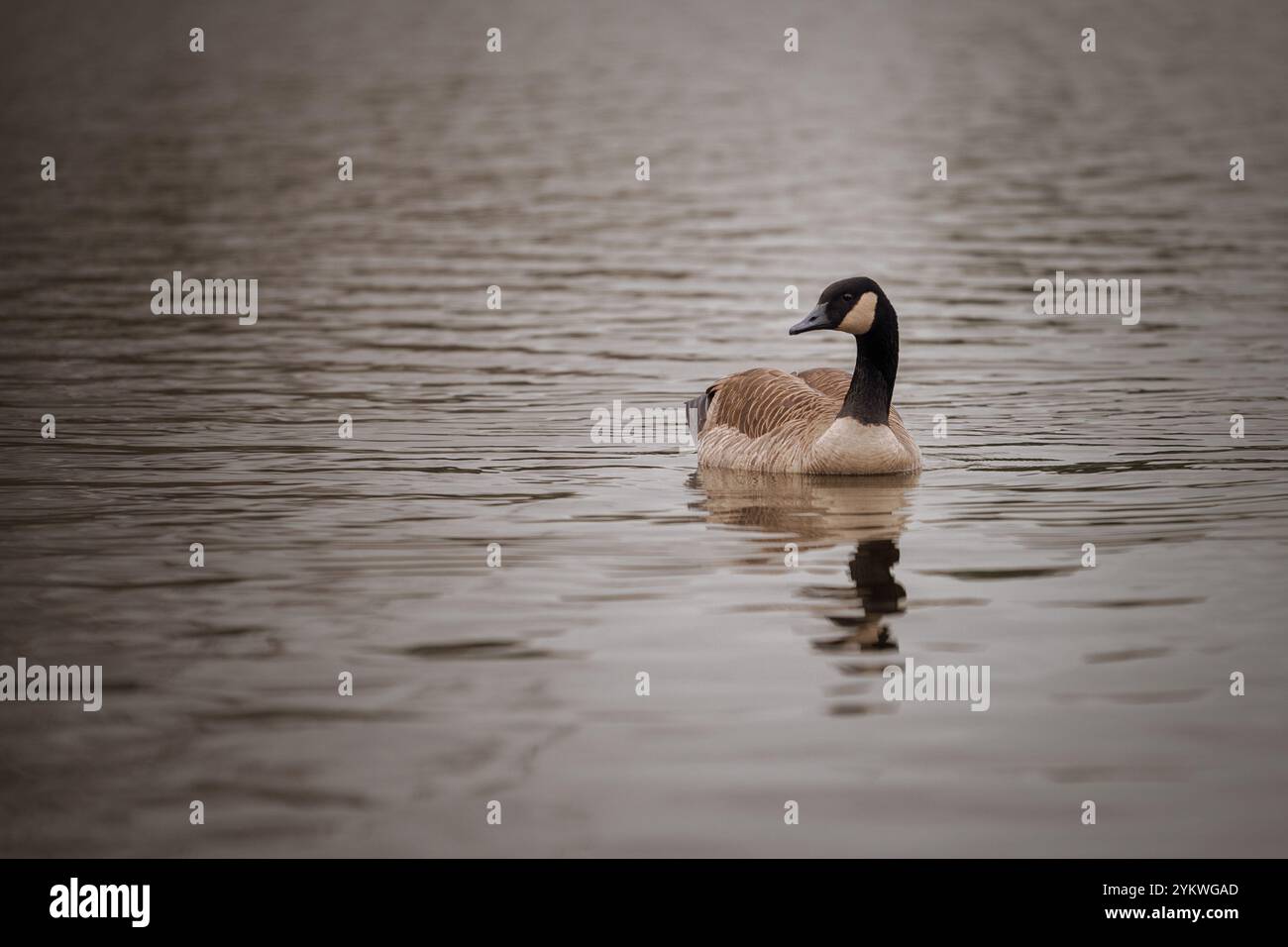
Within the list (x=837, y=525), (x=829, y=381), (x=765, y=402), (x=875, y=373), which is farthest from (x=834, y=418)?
(x=837, y=525)

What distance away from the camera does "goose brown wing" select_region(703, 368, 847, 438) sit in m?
18.9

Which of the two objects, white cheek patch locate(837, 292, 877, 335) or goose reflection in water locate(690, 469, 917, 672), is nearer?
A: goose reflection in water locate(690, 469, 917, 672)

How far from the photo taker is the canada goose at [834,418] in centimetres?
1803

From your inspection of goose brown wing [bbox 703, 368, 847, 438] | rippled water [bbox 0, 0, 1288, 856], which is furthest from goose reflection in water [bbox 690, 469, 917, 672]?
goose brown wing [bbox 703, 368, 847, 438]

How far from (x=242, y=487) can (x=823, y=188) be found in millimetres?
33851

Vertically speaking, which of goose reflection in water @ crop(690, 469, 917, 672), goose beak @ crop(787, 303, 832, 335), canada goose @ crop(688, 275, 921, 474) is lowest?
goose reflection in water @ crop(690, 469, 917, 672)

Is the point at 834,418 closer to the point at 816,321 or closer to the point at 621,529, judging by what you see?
the point at 816,321

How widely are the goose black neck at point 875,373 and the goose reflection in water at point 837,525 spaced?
24.3 inches

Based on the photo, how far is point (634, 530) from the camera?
52.0 ft

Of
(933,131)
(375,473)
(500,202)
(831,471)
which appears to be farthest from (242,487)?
(933,131)

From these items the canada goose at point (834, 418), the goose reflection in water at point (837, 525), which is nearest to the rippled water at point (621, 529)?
the goose reflection in water at point (837, 525)

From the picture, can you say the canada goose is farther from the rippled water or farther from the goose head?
the rippled water

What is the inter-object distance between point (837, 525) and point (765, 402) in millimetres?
3300

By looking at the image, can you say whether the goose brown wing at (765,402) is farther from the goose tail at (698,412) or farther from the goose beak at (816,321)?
the goose beak at (816,321)
